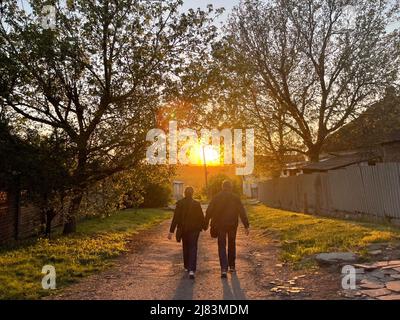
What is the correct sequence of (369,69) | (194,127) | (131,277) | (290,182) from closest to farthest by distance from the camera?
(131,277) < (194,127) < (369,69) < (290,182)

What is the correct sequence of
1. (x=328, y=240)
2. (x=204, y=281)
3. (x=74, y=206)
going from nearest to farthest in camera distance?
(x=204, y=281) < (x=328, y=240) < (x=74, y=206)

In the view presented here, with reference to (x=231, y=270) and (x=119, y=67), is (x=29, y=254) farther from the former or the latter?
(x=119, y=67)

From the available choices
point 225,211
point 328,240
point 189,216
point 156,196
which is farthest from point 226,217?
point 156,196

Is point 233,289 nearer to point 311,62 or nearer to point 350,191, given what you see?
point 350,191

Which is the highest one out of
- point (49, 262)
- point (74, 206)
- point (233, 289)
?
point (74, 206)

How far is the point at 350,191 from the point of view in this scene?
62.4 feet

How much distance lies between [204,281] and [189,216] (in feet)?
4.88

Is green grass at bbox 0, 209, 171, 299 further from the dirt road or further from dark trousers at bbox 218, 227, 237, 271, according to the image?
dark trousers at bbox 218, 227, 237, 271

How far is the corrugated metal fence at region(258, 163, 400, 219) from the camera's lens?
50.1 feet

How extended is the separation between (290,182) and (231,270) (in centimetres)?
2211

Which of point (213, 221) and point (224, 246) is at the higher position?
point (213, 221)

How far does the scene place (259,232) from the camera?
1905cm

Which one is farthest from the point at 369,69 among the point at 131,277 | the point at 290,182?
the point at 131,277
